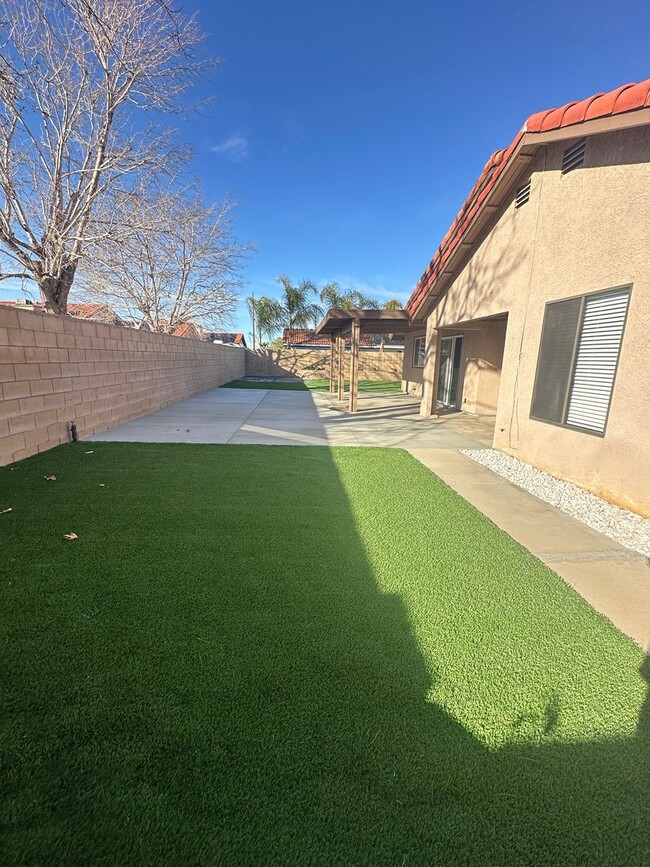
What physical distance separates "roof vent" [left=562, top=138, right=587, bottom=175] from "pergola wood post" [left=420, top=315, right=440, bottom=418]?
17.4ft

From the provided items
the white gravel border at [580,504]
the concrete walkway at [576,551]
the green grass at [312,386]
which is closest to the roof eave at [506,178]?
the white gravel border at [580,504]

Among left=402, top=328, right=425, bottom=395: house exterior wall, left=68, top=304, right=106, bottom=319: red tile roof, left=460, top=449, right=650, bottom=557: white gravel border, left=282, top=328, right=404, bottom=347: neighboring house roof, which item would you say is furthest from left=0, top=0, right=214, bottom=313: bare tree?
left=282, top=328, right=404, bottom=347: neighboring house roof

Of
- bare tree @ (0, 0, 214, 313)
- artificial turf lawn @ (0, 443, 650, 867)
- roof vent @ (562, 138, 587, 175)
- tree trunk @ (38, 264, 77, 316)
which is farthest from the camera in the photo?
tree trunk @ (38, 264, 77, 316)

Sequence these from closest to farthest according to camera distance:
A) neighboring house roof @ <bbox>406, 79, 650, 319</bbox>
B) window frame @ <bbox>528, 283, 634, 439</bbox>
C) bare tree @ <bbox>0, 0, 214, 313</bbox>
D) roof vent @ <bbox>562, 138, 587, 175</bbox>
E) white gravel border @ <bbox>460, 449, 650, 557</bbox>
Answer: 1. white gravel border @ <bbox>460, 449, 650, 557</bbox>
2. neighboring house roof @ <bbox>406, 79, 650, 319</bbox>
3. window frame @ <bbox>528, 283, 634, 439</bbox>
4. roof vent @ <bbox>562, 138, 587, 175</bbox>
5. bare tree @ <bbox>0, 0, 214, 313</bbox>

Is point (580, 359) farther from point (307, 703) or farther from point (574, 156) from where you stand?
point (307, 703)

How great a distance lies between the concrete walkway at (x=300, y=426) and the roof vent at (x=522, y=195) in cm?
440

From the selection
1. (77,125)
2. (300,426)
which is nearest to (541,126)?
(300,426)

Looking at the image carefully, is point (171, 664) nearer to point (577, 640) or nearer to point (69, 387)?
point (577, 640)

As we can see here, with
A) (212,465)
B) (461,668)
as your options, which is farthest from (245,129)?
(461,668)

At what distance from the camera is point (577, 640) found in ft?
7.93

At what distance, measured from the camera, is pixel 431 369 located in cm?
1103

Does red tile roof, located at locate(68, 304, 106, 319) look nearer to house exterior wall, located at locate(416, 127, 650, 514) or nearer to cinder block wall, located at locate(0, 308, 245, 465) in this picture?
cinder block wall, located at locate(0, 308, 245, 465)

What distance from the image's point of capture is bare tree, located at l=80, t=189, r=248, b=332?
16062 mm

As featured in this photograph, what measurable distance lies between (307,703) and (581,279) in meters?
5.98
